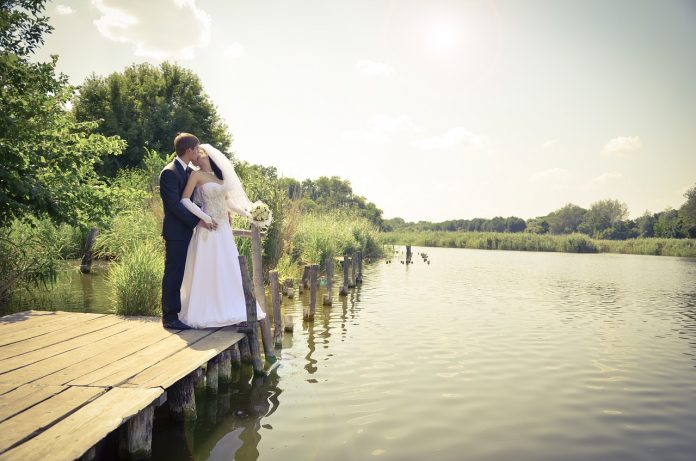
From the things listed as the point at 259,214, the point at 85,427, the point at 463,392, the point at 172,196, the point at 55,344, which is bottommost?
the point at 463,392

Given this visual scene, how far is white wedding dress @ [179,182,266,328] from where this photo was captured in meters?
5.53

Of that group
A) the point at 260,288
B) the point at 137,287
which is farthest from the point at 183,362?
the point at 137,287

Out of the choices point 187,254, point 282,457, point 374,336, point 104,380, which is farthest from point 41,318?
point 374,336

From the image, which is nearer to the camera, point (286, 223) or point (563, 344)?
point (563, 344)

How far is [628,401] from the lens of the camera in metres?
5.95

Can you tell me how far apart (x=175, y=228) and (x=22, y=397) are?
2600 millimetres

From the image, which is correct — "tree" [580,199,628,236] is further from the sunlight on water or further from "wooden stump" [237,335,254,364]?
"wooden stump" [237,335,254,364]

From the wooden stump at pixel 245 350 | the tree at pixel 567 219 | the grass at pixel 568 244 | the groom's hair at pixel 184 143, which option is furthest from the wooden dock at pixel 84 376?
the tree at pixel 567 219

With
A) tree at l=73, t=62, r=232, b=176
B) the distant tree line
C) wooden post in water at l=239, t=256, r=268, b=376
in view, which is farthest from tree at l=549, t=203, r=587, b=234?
wooden post in water at l=239, t=256, r=268, b=376

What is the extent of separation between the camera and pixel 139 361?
4.13 m

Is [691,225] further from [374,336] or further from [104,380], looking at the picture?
[104,380]

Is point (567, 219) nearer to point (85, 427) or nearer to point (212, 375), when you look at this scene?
point (212, 375)

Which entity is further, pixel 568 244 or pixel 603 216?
pixel 603 216

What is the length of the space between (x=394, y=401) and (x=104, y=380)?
3.42 meters
